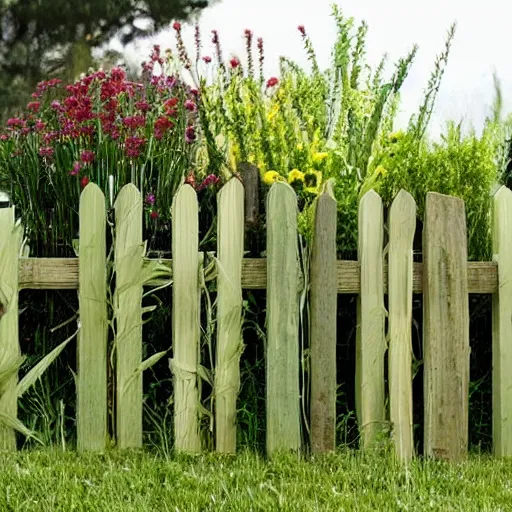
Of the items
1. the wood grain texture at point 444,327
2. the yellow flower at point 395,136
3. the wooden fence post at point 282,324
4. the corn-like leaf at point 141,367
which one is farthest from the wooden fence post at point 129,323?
the yellow flower at point 395,136

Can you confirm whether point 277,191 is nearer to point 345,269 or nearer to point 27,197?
point 345,269

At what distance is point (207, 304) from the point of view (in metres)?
3.38

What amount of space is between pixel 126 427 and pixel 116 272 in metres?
0.59

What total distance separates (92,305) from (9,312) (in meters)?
0.33

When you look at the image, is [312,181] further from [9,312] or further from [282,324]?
[9,312]

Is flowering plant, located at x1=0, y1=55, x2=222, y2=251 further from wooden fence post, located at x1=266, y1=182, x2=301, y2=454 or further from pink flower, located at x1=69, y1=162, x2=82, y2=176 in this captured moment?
wooden fence post, located at x1=266, y1=182, x2=301, y2=454

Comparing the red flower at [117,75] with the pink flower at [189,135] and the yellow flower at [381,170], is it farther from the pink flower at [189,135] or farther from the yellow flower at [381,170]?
the yellow flower at [381,170]

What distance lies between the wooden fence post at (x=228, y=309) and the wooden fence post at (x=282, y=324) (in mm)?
115

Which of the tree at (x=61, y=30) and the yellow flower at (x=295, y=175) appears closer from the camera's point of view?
the yellow flower at (x=295, y=175)

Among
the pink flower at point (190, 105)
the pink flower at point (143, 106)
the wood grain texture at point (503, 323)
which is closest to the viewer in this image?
the wood grain texture at point (503, 323)

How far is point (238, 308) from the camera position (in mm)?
3309

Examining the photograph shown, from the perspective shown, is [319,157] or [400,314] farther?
[319,157]

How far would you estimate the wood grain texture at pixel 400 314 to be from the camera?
339 cm

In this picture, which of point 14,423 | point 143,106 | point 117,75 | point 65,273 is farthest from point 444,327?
point 117,75
